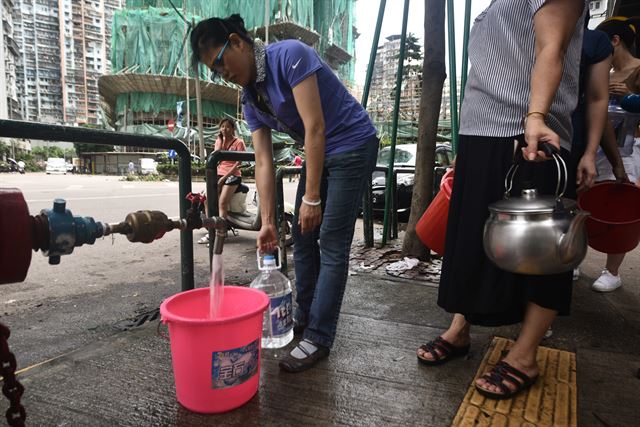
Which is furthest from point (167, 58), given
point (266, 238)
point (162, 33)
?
point (266, 238)

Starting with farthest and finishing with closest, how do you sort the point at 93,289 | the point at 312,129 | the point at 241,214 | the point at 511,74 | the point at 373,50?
the point at 241,214 < the point at 373,50 < the point at 93,289 < the point at 312,129 < the point at 511,74

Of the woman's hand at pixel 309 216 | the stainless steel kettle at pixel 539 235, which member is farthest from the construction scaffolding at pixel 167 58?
the stainless steel kettle at pixel 539 235

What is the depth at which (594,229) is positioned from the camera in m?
2.27

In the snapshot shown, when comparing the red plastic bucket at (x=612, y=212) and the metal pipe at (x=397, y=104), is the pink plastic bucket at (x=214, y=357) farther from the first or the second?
the metal pipe at (x=397, y=104)

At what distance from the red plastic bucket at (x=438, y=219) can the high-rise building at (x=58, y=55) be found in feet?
305

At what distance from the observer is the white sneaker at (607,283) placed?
3137 millimetres

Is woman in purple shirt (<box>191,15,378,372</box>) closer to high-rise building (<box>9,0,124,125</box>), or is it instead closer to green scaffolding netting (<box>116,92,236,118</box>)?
green scaffolding netting (<box>116,92,236,118</box>)

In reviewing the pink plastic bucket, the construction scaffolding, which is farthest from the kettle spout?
the construction scaffolding

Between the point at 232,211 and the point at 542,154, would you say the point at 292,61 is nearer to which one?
the point at 542,154

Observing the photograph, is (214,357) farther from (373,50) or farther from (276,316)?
(373,50)

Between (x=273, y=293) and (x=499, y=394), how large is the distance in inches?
46.7

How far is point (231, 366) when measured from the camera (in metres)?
1.50

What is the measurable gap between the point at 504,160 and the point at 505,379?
89 centimetres

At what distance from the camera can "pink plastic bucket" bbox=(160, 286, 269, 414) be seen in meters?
1.45
